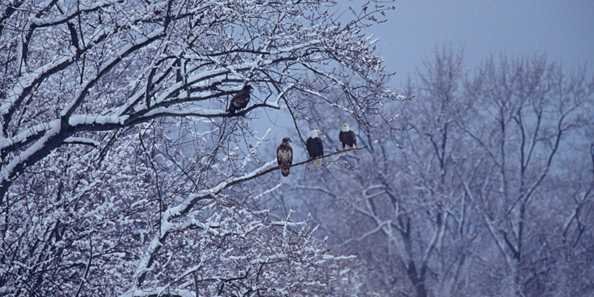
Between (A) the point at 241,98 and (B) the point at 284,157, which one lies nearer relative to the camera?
(B) the point at 284,157

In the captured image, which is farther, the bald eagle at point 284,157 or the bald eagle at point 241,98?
the bald eagle at point 241,98

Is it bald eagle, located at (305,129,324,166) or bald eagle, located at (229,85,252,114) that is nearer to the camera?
bald eagle, located at (305,129,324,166)

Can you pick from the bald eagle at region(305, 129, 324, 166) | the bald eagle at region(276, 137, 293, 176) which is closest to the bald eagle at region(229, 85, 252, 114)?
the bald eagle at region(276, 137, 293, 176)

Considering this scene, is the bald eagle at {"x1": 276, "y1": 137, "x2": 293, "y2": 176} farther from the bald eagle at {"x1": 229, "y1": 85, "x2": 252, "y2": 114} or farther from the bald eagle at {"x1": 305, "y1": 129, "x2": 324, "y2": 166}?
the bald eagle at {"x1": 229, "y1": 85, "x2": 252, "y2": 114}

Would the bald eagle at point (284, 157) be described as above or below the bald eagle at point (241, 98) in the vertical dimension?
below

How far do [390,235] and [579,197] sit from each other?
7.04 metres

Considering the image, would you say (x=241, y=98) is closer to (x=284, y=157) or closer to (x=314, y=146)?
(x=284, y=157)

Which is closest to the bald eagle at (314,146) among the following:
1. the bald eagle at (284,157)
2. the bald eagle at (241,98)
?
the bald eagle at (284,157)

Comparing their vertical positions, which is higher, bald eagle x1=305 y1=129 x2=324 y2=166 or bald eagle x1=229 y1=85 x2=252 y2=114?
bald eagle x1=229 y1=85 x2=252 y2=114

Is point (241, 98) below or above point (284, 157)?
above

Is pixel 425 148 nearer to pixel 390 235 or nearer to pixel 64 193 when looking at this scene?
pixel 390 235

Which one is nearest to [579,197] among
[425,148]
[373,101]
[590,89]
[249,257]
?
[590,89]

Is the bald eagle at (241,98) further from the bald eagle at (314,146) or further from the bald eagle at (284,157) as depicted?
the bald eagle at (314,146)

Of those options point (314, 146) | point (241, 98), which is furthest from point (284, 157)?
point (241, 98)
